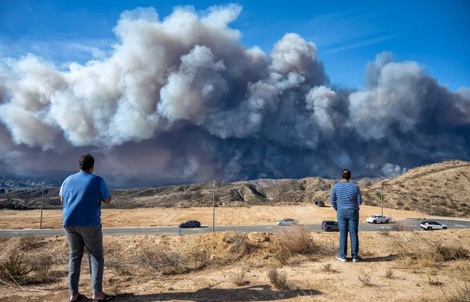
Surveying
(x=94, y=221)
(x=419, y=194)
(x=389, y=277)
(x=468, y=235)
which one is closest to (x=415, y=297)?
(x=389, y=277)

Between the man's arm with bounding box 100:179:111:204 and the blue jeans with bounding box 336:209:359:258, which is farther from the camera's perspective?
the blue jeans with bounding box 336:209:359:258

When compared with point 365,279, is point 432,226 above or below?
below

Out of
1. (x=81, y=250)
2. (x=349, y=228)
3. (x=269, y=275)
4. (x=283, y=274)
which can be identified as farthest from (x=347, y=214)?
(x=81, y=250)

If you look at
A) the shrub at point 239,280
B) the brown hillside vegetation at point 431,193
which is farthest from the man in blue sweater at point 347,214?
the brown hillside vegetation at point 431,193

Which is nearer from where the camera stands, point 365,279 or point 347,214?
point 365,279

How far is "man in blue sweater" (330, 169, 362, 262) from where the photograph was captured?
21.2ft

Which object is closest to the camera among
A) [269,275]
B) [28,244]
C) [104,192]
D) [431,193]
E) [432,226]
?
[104,192]

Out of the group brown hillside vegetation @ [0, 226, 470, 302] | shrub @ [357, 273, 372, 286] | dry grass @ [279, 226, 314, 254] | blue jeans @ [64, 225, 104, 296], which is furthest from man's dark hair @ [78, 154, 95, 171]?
dry grass @ [279, 226, 314, 254]

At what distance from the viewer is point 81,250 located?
4.43m

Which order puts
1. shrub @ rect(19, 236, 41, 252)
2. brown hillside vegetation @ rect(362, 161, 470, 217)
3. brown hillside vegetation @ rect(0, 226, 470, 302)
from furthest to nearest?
1. brown hillside vegetation @ rect(362, 161, 470, 217)
2. shrub @ rect(19, 236, 41, 252)
3. brown hillside vegetation @ rect(0, 226, 470, 302)

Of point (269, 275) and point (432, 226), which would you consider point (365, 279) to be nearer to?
point (269, 275)

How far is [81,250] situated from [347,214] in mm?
4553

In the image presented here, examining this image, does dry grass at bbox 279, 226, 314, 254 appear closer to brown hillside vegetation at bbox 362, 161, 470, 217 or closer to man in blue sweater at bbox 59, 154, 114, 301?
man in blue sweater at bbox 59, 154, 114, 301

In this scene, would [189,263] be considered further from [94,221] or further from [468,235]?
[468,235]
